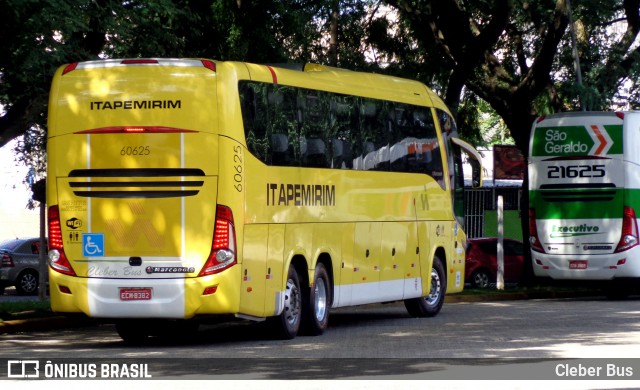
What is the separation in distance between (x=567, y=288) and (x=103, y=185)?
18.8 metres

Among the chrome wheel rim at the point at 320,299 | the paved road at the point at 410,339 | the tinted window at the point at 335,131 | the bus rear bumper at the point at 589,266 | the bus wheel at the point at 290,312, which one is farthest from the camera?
the bus rear bumper at the point at 589,266

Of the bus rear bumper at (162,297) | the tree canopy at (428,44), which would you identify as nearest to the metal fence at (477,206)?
the tree canopy at (428,44)

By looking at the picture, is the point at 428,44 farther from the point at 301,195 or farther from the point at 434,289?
the point at 301,195

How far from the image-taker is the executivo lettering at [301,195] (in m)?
17.9

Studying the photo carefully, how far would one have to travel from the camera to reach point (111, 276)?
16.7m

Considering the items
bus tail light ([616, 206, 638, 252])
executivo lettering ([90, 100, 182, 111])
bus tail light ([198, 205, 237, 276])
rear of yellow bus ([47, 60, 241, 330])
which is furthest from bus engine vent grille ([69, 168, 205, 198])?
bus tail light ([616, 206, 638, 252])

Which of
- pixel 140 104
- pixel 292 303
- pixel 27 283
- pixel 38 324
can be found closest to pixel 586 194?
pixel 292 303

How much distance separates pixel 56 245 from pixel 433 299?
8.40 metres

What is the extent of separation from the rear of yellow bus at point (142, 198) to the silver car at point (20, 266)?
833 inches

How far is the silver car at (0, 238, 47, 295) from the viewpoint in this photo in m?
37.6

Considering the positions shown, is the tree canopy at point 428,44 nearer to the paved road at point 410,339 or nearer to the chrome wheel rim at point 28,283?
the paved road at point 410,339

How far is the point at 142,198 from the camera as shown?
16719 mm

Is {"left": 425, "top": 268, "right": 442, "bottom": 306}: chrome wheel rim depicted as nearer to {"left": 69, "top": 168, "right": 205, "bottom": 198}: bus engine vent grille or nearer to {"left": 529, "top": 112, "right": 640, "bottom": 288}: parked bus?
{"left": 529, "top": 112, "right": 640, "bottom": 288}: parked bus

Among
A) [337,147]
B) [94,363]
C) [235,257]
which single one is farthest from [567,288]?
[94,363]
